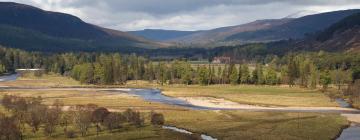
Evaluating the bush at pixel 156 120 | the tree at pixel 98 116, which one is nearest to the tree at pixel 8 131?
the tree at pixel 98 116

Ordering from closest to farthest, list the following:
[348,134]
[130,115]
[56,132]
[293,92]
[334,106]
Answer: [56,132]
[348,134]
[130,115]
[334,106]
[293,92]

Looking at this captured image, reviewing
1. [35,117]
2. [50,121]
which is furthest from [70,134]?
[35,117]

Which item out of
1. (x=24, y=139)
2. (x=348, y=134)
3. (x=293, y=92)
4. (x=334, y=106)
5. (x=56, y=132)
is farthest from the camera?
(x=293, y=92)

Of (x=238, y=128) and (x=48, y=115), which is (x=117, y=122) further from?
(x=238, y=128)

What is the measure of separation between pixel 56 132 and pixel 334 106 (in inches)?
3436

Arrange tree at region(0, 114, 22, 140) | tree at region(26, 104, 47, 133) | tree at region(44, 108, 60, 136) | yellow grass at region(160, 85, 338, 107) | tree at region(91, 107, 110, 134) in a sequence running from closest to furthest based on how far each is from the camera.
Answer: tree at region(0, 114, 22, 140) < tree at region(44, 108, 60, 136) < tree at region(26, 104, 47, 133) < tree at region(91, 107, 110, 134) < yellow grass at region(160, 85, 338, 107)

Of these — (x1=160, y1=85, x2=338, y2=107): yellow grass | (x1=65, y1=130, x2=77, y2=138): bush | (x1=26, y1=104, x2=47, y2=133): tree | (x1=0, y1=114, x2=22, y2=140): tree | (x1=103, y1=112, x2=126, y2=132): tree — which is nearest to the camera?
(x1=0, y1=114, x2=22, y2=140): tree

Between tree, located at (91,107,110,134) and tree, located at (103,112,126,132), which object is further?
tree, located at (103,112,126,132)

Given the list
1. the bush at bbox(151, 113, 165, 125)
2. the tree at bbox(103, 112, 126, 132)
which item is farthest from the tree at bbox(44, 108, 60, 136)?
the bush at bbox(151, 113, 165, 125)

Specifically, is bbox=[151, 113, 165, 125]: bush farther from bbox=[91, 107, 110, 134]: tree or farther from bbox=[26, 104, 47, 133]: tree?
bbox=[26, 104, 47, 133]: tree

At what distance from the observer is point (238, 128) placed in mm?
94875

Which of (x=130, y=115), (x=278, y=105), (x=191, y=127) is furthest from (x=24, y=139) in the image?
(x=278, y=105)

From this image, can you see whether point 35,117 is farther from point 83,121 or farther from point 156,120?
point 156,120

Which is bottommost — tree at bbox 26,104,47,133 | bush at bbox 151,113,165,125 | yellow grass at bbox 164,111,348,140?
yellow grass at bbox 164,111,348,140
